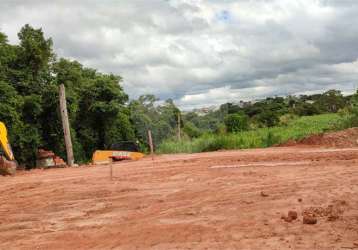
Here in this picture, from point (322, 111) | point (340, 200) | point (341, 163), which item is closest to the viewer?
point (340, 200)

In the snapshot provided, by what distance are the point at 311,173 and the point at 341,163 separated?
2150mm

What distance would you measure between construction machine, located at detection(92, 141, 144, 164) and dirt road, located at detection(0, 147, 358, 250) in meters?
8.14

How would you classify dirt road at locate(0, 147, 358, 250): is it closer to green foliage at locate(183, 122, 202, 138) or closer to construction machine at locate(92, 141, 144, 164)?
construction machine at locate(92, 141, 144, 164)

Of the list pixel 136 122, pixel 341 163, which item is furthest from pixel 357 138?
pixel 136 122

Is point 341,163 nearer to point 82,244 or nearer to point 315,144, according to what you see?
point 82,244

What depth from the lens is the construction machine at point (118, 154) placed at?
819 inches

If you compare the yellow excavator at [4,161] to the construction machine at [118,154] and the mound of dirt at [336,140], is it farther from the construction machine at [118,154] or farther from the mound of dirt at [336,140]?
the mound of dirt at [336,140]

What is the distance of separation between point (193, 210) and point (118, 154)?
46.2 feet

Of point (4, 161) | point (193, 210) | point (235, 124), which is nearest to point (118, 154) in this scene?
point (4, 161)

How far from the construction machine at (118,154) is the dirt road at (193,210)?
321 inches

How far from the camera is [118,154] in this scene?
21500 mm

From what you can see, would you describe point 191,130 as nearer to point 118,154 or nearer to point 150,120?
point 150,120

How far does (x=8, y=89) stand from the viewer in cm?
2267

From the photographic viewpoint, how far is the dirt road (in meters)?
5.89
